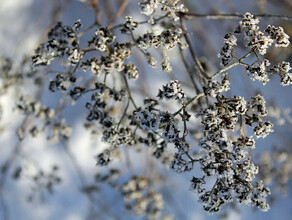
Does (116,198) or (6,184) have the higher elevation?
(6,184)

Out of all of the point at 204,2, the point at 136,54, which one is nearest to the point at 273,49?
the point at 204,2

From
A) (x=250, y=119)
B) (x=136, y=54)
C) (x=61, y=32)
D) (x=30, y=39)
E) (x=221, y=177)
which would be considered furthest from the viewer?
(x=30, y=39)

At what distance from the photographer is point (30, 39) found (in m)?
2.88

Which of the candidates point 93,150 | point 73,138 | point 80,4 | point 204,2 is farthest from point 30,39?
point 204,2

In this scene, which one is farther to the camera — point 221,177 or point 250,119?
A: point 250,119

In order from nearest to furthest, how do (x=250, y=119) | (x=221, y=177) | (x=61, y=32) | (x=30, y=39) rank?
(x=221, y=177)
(x=250, y=119)
(x=61, y=32)
(x=30, y=39)

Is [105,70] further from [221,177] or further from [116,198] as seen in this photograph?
[116,198]

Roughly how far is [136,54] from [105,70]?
1602 mm

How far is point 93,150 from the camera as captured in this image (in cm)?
298

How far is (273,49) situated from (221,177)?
207cm

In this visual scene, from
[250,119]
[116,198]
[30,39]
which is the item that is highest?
[30,39]

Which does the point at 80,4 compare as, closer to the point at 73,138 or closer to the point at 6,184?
the point at 73,138

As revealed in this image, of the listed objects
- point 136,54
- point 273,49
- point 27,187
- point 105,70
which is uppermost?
point 136,54

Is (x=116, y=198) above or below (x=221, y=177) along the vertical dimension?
above
